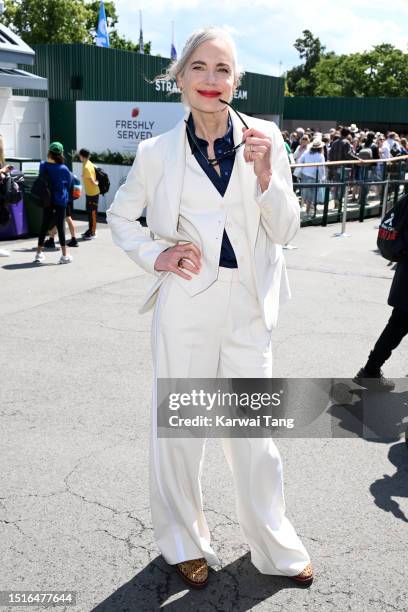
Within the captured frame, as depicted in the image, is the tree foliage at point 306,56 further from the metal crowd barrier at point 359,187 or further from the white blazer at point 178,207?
the white blazer at point 178,207

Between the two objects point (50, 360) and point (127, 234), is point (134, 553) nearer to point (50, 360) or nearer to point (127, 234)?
point (127, 234)

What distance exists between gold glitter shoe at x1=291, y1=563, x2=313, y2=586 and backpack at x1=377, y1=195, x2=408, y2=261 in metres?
2.37

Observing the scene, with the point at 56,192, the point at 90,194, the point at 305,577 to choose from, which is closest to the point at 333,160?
the point at 90,194

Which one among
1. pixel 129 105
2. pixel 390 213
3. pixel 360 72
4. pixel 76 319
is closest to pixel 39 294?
pixel 76 319

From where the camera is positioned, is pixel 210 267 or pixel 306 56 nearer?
pixel 210 267

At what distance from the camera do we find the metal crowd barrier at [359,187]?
13.7 m

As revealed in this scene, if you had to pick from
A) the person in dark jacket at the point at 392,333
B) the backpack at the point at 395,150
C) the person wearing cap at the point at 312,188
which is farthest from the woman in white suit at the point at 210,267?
the backpack at the point at 395,150

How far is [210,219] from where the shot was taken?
2.67 metres

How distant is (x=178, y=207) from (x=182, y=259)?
8.0 inches

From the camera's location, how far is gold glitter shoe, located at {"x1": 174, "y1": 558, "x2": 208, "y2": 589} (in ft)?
9.39

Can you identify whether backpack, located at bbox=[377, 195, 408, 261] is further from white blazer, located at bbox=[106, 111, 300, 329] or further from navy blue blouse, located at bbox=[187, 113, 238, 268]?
navy blue blouse, located at bbox=[187, 113, 238, 268]

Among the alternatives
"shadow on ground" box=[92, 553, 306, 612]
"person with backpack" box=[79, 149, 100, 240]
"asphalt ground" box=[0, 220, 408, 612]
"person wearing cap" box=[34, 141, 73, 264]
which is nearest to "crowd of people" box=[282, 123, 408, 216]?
"person with backpack" box=[79, 149, 100, 240]

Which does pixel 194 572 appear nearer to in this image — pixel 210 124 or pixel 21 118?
pixel 210 124

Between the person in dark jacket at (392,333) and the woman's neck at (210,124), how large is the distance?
231 cm
